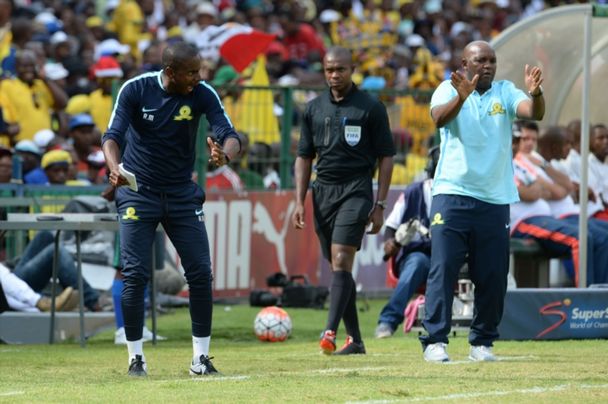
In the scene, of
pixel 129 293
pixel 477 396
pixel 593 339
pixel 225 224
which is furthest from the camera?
pixel 225 224

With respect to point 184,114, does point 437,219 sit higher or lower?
lower

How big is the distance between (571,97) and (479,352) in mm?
6957

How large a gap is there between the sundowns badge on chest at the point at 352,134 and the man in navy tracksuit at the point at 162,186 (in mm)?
1712

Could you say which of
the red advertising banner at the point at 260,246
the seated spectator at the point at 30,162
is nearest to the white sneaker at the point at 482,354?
the red advertising banner at the point at 260,246

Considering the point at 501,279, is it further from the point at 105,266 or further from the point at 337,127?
the point at 105,266

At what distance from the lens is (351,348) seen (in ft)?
36.7

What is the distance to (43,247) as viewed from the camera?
45.3 ft

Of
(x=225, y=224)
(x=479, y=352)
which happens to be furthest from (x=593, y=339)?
(x=225, y=224)

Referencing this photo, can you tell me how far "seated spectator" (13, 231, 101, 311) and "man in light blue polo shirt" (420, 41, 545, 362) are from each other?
452 cm

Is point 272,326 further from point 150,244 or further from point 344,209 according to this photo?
point 150,244

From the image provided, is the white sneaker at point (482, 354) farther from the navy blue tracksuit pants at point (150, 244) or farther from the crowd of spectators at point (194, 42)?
the crowd of spectators at point (194, 42)

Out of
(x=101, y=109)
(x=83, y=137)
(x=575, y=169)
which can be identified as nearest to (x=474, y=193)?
(x=575, y=169)

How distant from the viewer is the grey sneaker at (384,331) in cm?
1302

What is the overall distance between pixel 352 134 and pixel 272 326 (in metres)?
2.48
